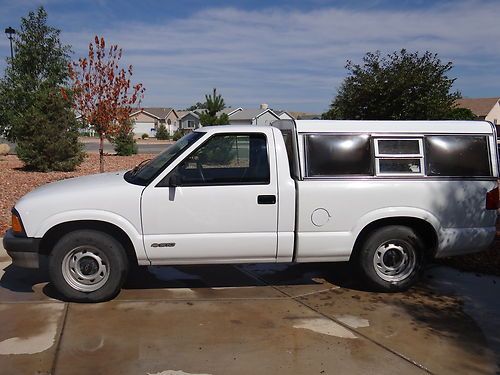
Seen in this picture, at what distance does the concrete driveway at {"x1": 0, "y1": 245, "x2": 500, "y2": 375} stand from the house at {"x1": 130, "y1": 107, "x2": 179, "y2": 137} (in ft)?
285

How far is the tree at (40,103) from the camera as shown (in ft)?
50.3

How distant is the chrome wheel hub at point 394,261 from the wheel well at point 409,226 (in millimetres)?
202

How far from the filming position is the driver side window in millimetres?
4945

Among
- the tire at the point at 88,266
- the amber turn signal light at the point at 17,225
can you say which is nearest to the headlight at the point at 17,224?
the amber turn signal light at the point at 17,225

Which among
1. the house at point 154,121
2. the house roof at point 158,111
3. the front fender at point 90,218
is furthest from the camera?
the house roof at point 158,111

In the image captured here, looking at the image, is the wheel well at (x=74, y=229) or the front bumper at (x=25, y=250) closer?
the front bumper at (x=25, y=250)

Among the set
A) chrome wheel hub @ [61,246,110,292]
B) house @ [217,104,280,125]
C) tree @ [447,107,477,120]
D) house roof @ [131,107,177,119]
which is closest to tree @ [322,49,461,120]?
tree @ [447,107,477,120]

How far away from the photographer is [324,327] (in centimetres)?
448

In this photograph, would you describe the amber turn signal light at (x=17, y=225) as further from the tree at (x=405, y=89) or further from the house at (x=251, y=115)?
the house at (x=251, y=115)

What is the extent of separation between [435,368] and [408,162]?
7.17 feet

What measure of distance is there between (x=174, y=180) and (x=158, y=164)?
19.3 inches

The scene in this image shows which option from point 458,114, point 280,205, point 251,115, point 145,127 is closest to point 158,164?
point 280,205

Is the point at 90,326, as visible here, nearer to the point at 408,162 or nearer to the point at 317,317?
the point at 317,317

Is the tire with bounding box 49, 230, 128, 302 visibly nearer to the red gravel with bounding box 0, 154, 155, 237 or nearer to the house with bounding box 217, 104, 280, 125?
the red gravel with bounding box 0, 154, 155, 237
